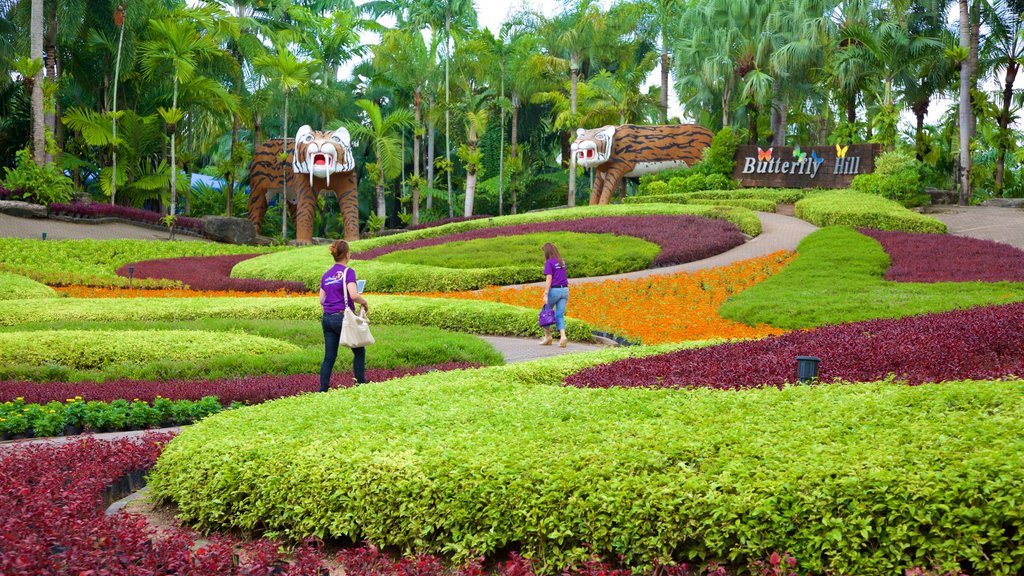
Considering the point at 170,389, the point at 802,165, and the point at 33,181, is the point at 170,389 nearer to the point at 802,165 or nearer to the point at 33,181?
the point at 33,181

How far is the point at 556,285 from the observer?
13469mm

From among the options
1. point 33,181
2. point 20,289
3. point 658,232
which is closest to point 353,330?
point 20,289

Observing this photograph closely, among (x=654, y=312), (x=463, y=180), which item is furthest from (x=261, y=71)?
(x=654, y=312)

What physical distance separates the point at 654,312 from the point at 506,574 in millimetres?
12520

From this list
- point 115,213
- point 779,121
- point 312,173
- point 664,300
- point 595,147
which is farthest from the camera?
point 779,121

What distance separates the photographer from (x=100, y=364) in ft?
35.8

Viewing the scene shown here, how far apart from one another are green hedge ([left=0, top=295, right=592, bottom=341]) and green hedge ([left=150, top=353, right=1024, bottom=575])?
8.56m

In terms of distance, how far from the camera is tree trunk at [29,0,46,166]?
31812 millimetres

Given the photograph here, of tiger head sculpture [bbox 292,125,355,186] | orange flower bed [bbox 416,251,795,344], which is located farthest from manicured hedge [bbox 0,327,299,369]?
tiger head sculpture [bbox 292,125,355,186]

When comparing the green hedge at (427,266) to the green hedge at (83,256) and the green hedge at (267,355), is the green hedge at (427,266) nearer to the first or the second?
the green hedge at (83,256)

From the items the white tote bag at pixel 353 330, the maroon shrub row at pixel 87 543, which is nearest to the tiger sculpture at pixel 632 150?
the white tote bag at pixel 353 330

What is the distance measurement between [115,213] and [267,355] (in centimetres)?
2519

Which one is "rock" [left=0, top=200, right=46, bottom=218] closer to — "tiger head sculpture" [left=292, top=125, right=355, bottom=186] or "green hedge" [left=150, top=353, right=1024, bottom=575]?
"tiger head sculpture" [left=292, top=125, right=355, bottom=186]

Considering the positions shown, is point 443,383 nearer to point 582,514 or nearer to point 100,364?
point 582,514
